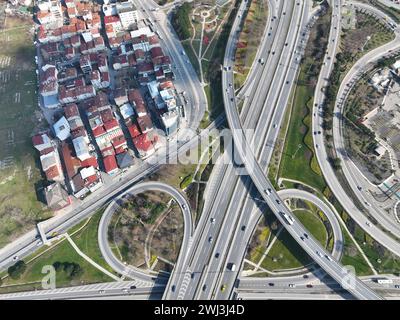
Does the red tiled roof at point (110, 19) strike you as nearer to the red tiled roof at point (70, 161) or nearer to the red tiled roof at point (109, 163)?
the red tiled roof at point (70, 161)

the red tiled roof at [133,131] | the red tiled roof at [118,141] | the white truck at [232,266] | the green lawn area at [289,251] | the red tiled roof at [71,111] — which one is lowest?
the white truck at [232,266]

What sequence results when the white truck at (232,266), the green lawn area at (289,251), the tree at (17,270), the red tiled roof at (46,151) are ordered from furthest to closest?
the red tiled roof at (46,151) < the green lawn area at (289,251) < the tree at (17,270) < the white truck at (232,266)

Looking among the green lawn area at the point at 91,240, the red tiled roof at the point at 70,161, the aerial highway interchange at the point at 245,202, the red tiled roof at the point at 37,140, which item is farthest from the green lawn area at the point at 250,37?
the red tiled roof at the point at 37,140

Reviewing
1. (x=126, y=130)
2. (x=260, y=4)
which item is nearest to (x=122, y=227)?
(x=126, y=130)

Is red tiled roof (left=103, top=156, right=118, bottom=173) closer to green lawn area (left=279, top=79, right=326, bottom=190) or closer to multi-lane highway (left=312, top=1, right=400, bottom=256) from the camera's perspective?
green lawn area (left=279, top=79, right=326, bottom=190)

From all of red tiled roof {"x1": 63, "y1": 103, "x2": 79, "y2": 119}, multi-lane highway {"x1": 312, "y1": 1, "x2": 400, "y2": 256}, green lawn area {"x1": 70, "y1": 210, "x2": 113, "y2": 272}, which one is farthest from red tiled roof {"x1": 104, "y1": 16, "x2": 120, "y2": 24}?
multi-lane highway {"x1": 312, "y1": 1, "x2": 400, "y2": 256}

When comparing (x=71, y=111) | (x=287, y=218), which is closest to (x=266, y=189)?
(x=287, y=218)

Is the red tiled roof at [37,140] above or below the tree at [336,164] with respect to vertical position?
above

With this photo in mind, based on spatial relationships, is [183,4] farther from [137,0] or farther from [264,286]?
[264,286]
